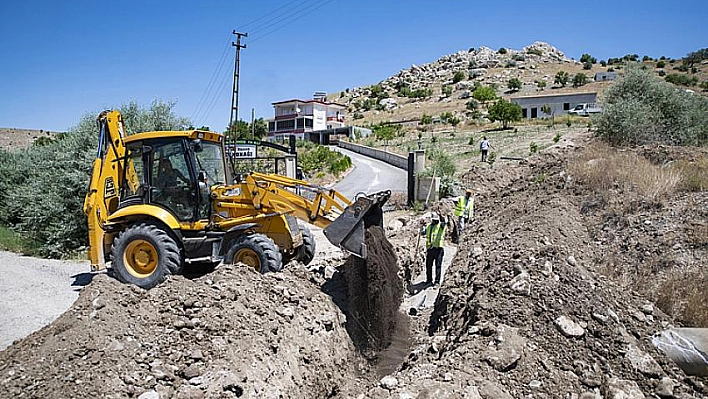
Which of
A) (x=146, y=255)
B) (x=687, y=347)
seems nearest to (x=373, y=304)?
(x=146, y=255)

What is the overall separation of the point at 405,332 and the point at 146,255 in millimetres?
4447

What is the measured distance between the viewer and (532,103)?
173 ft

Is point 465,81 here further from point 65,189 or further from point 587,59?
point 65,189

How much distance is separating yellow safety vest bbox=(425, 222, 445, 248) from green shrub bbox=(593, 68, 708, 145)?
8.59m

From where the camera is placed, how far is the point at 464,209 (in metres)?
12.9

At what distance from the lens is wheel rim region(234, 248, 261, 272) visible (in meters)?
Answer: 8.20

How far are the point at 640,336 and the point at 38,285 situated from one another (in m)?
10.4

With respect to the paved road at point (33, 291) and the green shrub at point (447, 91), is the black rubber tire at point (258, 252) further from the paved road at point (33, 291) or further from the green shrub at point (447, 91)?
the green shrub at point (447, 91)

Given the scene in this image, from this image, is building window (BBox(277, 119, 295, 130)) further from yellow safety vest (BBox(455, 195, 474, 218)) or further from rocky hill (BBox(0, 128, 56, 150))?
yellow safety vest (BBox(455, 195, 474, 218))

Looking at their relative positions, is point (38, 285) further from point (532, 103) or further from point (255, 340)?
point (532, 103)

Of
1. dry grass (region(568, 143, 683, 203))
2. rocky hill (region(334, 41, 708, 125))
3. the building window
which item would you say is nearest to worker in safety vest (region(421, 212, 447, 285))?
dry grass (region(568, 143, 683, 203))

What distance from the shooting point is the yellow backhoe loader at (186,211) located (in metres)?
8.17

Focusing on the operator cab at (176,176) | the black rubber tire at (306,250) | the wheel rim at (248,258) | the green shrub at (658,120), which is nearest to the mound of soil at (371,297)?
the black rubber tire at (306,250)

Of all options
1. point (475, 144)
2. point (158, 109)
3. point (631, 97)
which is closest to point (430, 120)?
point (475, 144)
